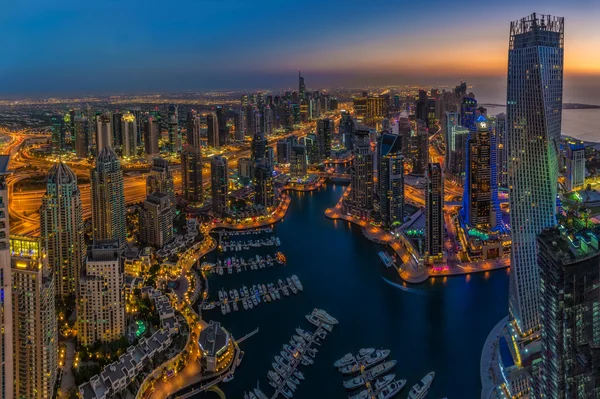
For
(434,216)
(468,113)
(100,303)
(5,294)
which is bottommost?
(100,303)

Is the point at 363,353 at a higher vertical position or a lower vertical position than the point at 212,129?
lower

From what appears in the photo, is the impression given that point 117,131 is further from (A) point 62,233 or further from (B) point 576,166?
(B) point 576,166

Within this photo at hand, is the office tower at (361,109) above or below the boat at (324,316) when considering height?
above

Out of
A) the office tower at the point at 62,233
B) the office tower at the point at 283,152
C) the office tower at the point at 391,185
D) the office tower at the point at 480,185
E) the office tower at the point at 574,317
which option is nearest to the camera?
the office tower at the point at 574,317

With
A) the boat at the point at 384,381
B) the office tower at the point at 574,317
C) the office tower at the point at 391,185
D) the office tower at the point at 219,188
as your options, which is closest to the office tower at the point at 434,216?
the office tower at the point at 391,185

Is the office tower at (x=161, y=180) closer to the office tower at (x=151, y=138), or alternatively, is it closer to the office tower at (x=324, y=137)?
the office tower at (x=151, y=138)

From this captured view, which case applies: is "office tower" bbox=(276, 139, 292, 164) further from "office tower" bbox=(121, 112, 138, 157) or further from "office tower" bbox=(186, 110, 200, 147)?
"office tower" bbox=(121, 112, 138, 157)

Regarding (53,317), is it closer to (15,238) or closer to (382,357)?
(15,238)

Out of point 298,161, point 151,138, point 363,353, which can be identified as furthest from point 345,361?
point 151,138

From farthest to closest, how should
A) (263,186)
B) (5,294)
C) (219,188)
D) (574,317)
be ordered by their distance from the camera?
(263,186) < (219,188) < (5,294) < (574,317)
